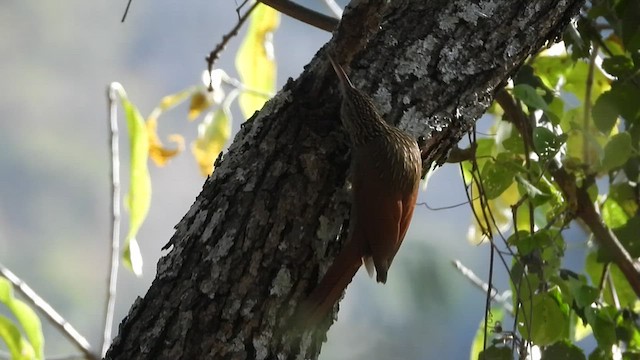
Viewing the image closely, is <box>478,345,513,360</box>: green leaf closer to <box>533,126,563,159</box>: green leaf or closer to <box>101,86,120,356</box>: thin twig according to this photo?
<box>533,126,563,159</box>: green leaf

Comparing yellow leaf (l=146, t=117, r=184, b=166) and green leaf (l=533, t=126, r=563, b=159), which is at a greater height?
yellow leaf (l=146, t=117, r=184, b=166)

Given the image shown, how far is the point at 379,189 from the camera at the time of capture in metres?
1.51

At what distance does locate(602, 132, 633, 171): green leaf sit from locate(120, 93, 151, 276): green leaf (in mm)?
1010

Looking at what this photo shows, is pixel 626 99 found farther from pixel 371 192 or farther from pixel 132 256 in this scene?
pixel 132 256

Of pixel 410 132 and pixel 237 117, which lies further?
pixel 237 117

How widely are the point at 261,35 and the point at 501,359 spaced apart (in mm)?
1059

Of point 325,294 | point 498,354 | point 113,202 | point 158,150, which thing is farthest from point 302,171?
point 158,150

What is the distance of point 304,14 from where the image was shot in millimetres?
1681

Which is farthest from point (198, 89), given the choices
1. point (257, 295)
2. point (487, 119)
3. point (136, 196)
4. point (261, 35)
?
point (257, 295)

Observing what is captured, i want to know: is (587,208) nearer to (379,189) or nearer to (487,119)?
(379,189)

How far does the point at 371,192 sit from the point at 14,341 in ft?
2.90

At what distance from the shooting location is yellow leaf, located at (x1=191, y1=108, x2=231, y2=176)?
7.28 ft

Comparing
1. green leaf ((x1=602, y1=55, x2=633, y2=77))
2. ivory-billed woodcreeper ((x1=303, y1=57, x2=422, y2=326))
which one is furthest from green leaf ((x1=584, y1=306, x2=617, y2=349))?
green leaf ((x1=602, y1=55, x2=633, y2=77))

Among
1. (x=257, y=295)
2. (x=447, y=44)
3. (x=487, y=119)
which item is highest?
(x=487, y=119)
